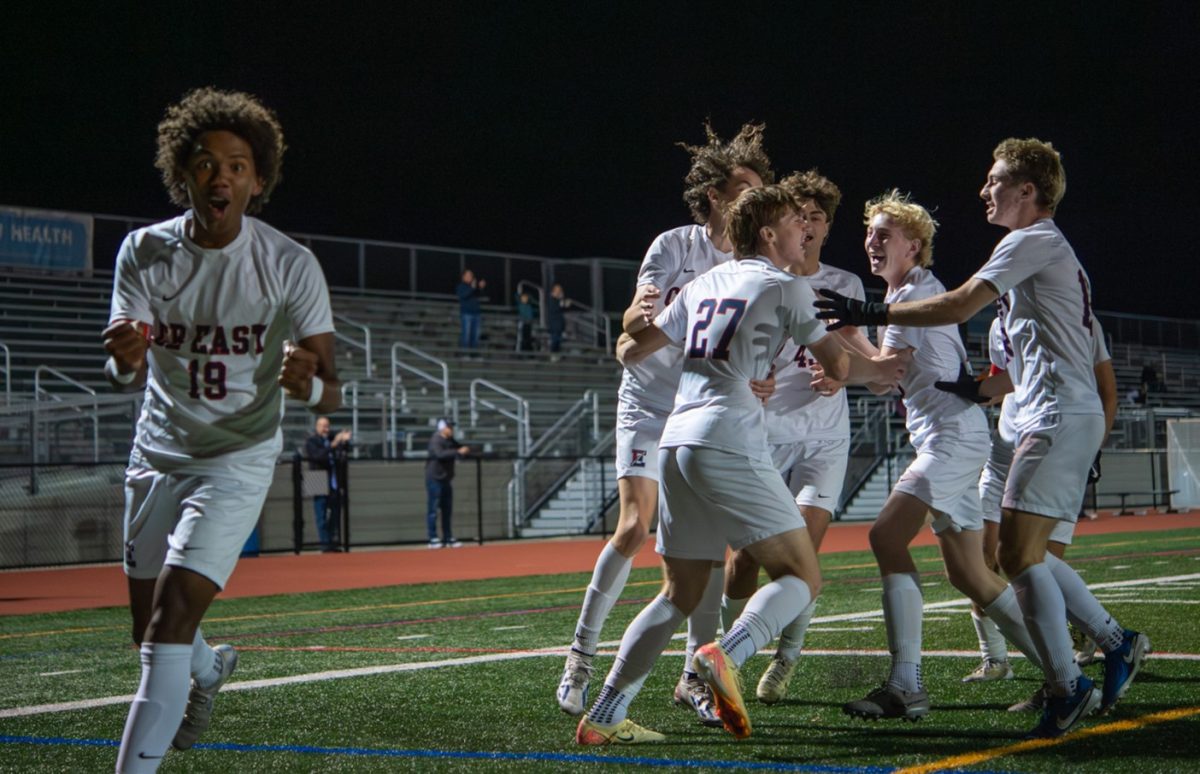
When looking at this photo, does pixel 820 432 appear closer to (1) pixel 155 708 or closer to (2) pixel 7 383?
(1) pixel 155 708

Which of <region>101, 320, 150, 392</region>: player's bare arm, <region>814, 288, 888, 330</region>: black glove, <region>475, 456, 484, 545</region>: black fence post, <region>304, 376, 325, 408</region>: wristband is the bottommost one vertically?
<region>475, 456, 484, 545</region>: black fence post

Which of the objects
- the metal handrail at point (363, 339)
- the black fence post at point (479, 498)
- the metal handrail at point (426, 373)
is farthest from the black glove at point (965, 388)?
the metal handrail at point (363, 339)

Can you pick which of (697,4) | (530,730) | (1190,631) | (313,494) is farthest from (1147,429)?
(530,730)

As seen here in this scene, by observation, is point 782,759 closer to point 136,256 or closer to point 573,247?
point 136,256

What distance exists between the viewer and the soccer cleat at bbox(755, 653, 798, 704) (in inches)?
243

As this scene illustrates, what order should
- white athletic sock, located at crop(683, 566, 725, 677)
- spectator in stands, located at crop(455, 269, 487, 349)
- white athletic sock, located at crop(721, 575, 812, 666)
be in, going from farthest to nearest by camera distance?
spectator in stands, located at crop(455, 269, 487, 349), white athletic sock, located at crop(683, 566, 725, 677), white athletic sock, located at crop(721, 575, 812, 666)

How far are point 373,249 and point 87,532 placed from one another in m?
15.0

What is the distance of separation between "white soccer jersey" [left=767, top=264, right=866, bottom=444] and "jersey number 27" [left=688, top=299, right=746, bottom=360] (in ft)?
5.67

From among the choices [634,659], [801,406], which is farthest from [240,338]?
[801,406]

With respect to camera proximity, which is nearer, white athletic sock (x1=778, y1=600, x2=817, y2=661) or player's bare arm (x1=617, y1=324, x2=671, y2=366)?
player's bare arm (x1=617, y1=324, x2=671, y2=366)

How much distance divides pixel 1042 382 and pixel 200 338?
10.2 ft

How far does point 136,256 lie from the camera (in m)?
4.48

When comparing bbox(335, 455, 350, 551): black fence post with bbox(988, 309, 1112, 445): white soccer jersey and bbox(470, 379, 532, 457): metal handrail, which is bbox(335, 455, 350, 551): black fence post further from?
bbox(988, 309, 1112, 445): white soccer jersey

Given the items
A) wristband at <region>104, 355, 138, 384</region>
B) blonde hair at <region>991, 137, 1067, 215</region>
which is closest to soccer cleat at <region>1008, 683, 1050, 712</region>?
blonde hair at <region>991, 137, 1067, 215</region>
